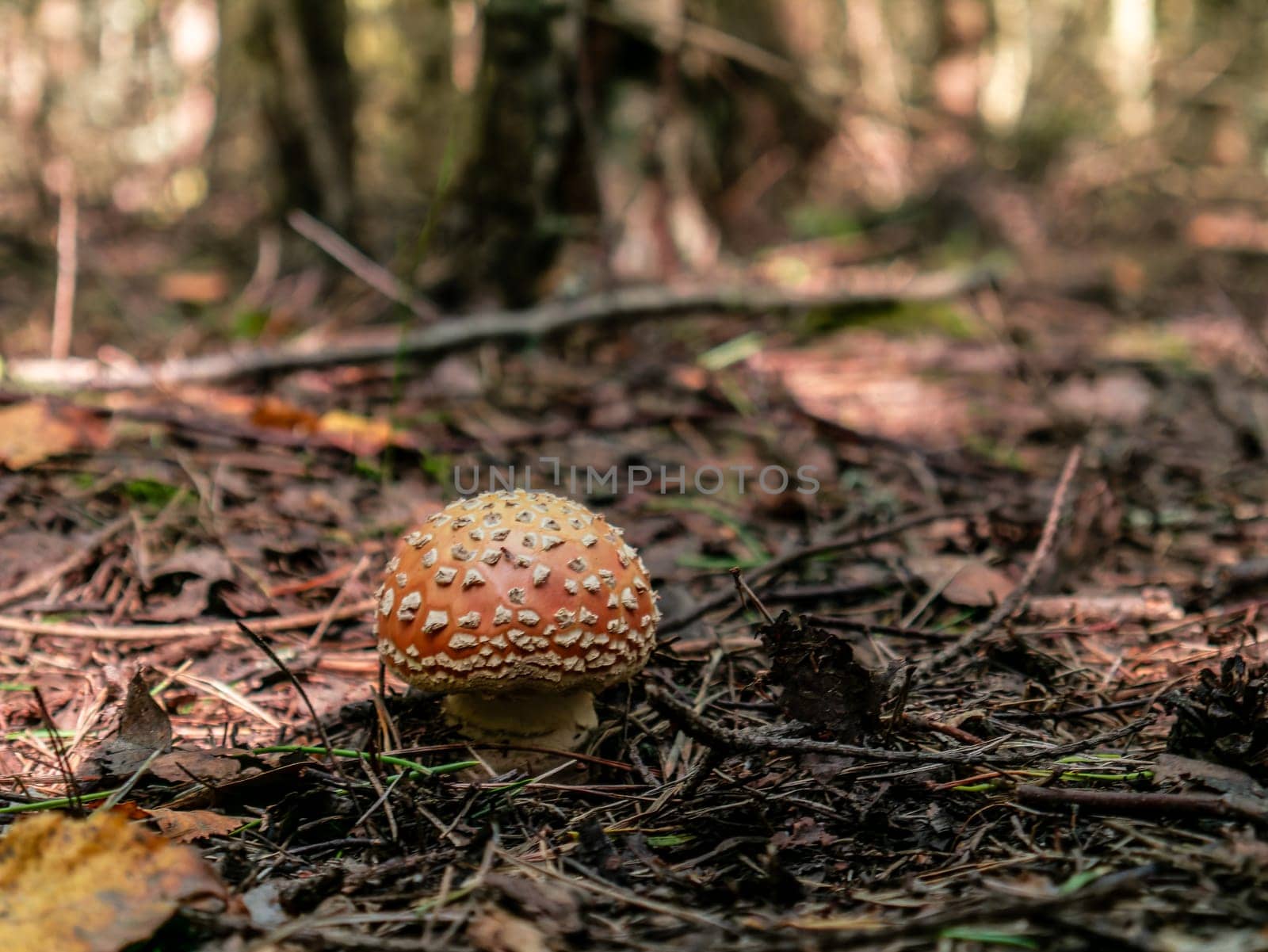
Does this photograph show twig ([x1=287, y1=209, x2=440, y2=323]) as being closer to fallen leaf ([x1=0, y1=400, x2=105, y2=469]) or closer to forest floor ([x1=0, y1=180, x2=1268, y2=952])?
forest floor ([x1=0, y1=180, x2=1268, y2=952])

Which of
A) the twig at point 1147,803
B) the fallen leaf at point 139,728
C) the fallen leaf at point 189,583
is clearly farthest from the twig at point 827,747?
the fallen leaf at point 189,583

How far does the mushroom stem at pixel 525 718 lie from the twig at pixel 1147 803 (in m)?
1.13

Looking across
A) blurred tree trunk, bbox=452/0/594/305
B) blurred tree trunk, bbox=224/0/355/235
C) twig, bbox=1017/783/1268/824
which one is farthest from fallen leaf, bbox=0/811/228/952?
blurred tree trunk, bbox=224/0/355/235

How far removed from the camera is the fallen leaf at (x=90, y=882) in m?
1.49

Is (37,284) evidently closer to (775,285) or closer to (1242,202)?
(775,285)

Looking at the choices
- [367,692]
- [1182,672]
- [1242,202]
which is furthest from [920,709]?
[1242,202]

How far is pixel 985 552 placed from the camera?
3.37m

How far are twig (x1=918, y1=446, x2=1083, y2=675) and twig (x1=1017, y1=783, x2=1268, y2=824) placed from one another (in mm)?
633

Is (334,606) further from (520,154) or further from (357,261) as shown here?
(357,261)

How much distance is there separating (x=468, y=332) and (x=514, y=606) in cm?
324

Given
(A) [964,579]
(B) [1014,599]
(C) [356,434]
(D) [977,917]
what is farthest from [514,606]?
(C) [356,434]

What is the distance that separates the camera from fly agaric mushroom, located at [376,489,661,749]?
217cm

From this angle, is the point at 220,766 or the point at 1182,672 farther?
the point at 1182,672

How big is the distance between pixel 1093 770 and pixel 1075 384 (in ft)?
13.0
